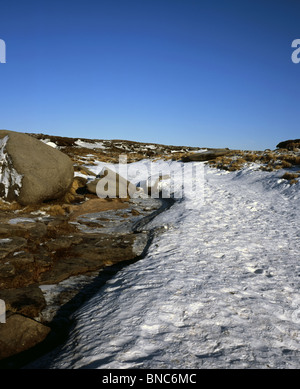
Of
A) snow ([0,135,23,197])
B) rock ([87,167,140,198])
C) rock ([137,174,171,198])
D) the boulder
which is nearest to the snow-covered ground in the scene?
the boulder

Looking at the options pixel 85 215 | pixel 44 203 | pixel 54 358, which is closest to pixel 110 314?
pixel 54 358

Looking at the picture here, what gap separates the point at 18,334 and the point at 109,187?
12.6 meters

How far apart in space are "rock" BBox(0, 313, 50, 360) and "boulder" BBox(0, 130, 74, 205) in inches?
342

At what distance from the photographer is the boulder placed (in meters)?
11.8

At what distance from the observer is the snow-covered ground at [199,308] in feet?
11.1

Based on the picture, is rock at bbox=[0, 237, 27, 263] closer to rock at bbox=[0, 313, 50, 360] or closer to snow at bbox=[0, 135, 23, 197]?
rock at bbox=[0, 313, 50, 360]

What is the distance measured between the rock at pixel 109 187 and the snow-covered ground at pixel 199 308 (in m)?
7.79

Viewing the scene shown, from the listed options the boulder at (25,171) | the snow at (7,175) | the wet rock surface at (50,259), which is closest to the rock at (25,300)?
the wet rock surface at (50,259)

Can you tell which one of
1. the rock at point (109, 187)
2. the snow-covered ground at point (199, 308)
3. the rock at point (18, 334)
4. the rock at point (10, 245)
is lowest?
the rock at point (18, 334)

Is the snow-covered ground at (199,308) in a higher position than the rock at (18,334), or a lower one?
higher

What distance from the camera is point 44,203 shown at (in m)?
12.8

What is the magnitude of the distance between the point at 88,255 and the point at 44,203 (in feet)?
21.7

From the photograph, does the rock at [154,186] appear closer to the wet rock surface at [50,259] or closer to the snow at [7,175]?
the wet rock surface at [50,259]
